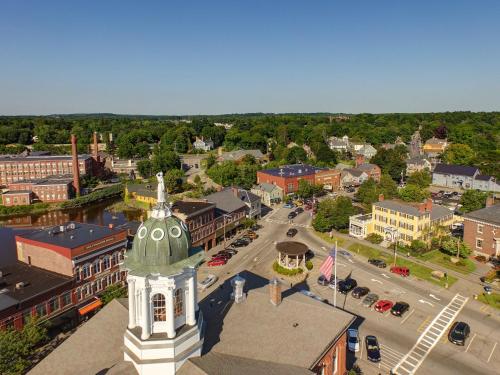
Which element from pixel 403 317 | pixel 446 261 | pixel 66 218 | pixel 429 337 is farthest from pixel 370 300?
pixel 66 218

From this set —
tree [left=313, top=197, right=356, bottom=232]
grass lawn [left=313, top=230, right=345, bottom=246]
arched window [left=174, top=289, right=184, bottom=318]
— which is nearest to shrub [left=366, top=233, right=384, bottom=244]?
grass lawn [left=313, top=230, right=345, bottom=246]

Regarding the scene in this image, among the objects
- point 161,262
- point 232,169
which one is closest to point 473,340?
point 161,262

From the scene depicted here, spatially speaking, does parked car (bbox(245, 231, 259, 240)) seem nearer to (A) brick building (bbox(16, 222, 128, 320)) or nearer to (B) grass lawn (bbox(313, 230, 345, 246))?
(B) grass lawn (bbox(313, 230, 345, 246))

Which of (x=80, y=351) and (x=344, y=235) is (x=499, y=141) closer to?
(x=344, y=235)

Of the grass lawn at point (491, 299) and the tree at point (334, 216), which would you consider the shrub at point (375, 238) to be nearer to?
the tree at point (334, 216)

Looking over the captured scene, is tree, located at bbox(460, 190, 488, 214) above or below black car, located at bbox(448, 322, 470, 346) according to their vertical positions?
above

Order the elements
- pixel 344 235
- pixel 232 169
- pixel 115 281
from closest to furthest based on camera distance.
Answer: pixel 115 281 < pixel 344 235 < pixel 232 169
